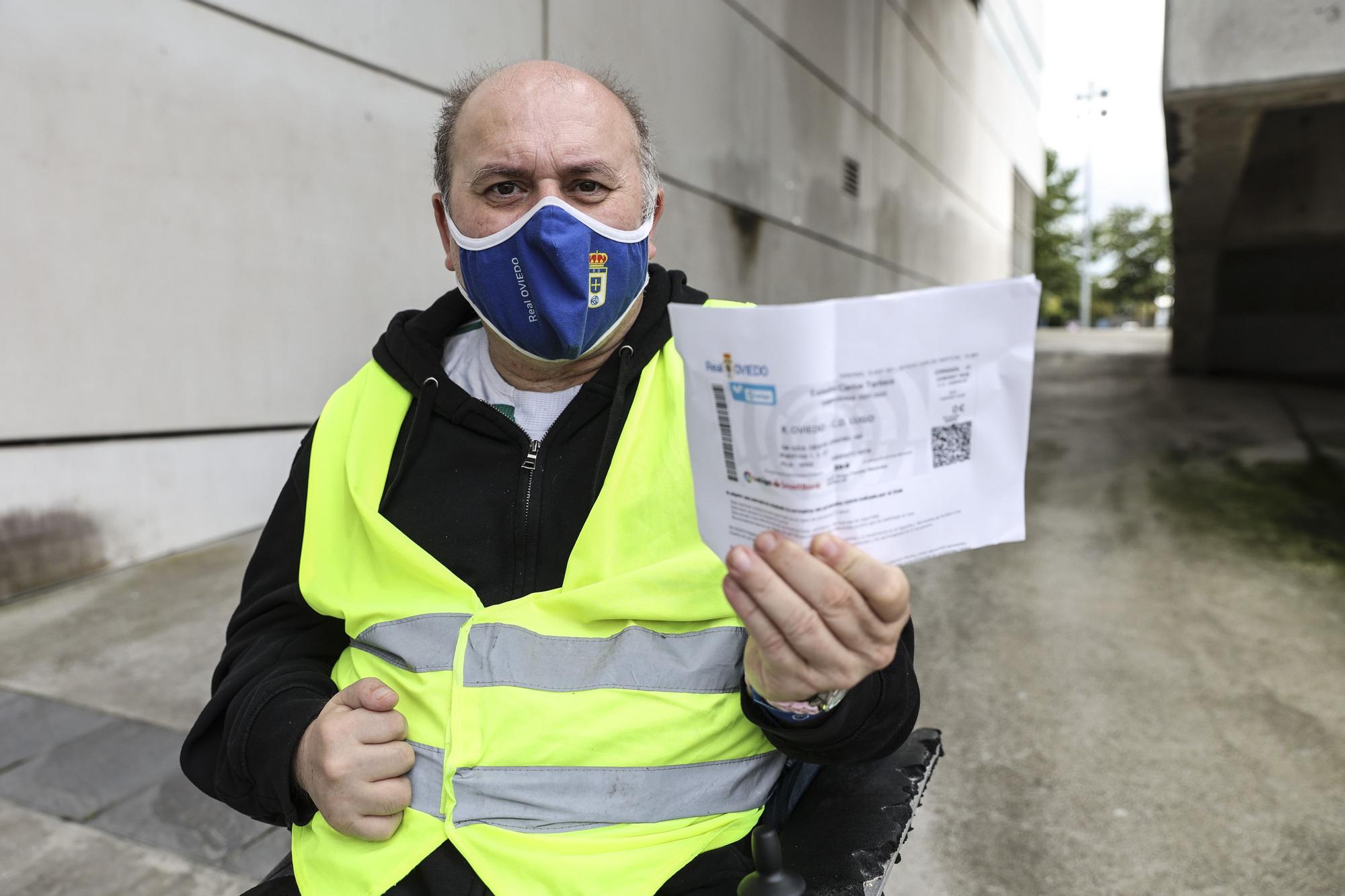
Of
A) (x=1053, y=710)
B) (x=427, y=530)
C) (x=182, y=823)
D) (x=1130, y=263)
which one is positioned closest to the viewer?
(x=427, y=530)

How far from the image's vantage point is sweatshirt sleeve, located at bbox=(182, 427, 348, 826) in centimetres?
144

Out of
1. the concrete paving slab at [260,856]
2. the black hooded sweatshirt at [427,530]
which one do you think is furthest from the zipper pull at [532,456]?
the concrete paving slab at [260,856]

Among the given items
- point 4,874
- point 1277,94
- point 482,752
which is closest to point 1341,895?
point 482,752

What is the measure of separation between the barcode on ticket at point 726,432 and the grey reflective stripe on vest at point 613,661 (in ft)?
1.63

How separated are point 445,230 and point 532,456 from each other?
0.52 metres

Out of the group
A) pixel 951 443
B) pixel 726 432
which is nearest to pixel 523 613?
pixel 726 432

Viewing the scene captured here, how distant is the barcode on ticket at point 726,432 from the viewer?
91cm

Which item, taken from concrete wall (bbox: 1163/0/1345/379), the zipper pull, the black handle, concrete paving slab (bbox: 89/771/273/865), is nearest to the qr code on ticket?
the black handle

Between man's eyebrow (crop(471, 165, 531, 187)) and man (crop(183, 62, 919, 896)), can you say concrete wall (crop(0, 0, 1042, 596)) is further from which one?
man's eyebrow (crop(471, 165, 531, 187))

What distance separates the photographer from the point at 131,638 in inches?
143

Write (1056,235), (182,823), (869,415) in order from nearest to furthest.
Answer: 1. (869,415)
2. (182,823)
3. (1056,235)

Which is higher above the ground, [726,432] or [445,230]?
[445,230]

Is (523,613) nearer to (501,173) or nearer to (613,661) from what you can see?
(613,661)

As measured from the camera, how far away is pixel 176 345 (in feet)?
14.3
